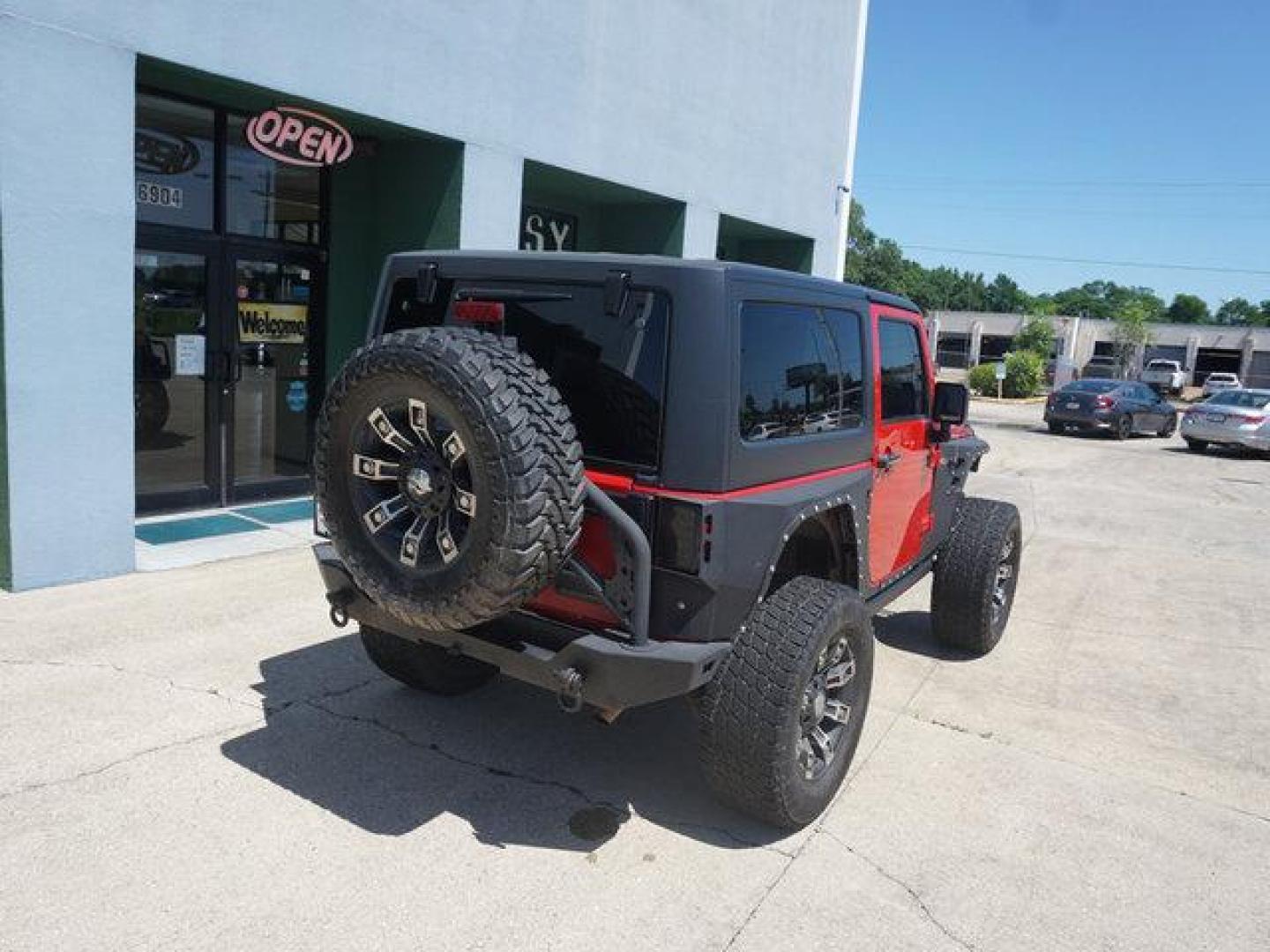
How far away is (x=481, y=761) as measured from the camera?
13.0 ft

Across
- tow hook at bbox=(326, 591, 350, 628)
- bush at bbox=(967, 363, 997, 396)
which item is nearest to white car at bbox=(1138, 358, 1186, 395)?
bush at bbox=(967, 363, 997, 396)

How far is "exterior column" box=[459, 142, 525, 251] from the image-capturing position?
8125mm

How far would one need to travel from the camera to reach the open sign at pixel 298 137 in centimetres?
689

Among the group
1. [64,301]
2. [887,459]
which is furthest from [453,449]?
[64,301]

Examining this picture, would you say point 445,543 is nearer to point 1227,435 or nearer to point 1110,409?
point 1227,435

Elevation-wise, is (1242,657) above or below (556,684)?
below

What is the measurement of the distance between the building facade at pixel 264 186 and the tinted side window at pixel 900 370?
4.45m

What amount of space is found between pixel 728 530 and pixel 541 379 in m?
0.79

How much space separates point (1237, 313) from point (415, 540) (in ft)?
568

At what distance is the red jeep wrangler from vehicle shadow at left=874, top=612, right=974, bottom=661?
212cm

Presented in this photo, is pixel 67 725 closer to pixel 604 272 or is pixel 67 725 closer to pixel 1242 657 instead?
pixel 604 272

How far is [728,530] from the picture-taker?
10.3 feet

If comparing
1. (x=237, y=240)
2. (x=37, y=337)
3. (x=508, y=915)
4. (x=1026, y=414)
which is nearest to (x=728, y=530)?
(x=508, y=915)

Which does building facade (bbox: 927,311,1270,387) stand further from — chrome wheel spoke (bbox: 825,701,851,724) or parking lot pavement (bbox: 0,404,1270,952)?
chrome wheel spoke (bbox: 825,701,851,724)
